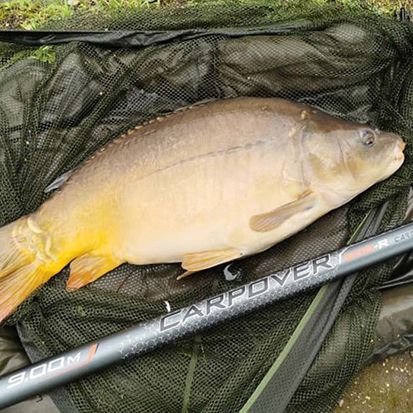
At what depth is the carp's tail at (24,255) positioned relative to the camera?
7.28 feet

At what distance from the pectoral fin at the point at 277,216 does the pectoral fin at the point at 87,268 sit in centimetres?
52

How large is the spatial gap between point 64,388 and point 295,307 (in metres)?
0.83

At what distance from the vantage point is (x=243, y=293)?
210 centimetres

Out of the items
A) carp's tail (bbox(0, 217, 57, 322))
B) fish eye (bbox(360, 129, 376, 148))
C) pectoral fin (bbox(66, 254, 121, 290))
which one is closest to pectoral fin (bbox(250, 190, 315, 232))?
fish eye (bbox(360, 129, 376, 148))

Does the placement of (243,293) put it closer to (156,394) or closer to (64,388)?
(156,394)

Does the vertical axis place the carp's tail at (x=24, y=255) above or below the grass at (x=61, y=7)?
below

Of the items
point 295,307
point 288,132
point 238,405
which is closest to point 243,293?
point 295,307

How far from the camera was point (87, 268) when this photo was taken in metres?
2.26

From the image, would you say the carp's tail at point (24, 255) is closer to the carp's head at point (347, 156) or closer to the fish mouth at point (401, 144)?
the carp's head at point (347, 156)

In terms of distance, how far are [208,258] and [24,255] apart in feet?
2.11

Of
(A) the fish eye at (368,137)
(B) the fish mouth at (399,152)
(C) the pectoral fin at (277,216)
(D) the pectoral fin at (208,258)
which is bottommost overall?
(D) the pectoral fin at (208,258)

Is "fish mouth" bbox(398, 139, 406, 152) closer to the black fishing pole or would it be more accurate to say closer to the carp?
the carp

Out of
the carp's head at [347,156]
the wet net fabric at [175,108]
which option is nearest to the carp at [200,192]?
the carp's head at [347,156]

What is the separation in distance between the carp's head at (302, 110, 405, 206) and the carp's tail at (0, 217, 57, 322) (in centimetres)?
96
